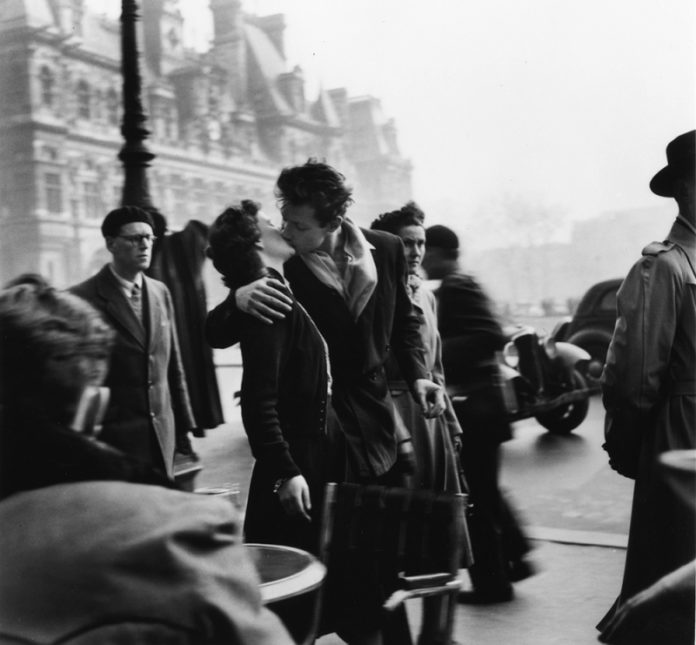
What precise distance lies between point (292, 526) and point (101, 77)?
209 inches

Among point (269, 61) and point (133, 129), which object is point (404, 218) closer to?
point (269, 61)

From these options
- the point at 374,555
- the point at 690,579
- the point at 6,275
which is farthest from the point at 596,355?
the point at 690,579

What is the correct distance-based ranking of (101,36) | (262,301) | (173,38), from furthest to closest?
(101,36)
(173,38)
(262,301)

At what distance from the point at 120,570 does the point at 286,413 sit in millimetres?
1981

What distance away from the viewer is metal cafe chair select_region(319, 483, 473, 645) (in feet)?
8.11

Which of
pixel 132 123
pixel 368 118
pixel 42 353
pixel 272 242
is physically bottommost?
pixel 42 353

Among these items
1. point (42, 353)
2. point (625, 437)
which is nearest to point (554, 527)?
point (625, 437)

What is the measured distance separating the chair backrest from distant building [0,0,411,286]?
2705 millimetres

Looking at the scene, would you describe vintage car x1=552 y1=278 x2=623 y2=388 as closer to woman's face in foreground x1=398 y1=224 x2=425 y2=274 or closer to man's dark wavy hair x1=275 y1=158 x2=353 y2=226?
woman's face in foreground x1=398 y1=224 x2=425 y2=274

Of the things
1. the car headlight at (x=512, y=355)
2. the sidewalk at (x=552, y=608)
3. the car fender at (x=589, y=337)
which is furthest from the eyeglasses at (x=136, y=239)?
the car fender at (x=589, y=337)

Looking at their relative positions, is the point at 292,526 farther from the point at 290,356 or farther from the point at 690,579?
the point at 690,579

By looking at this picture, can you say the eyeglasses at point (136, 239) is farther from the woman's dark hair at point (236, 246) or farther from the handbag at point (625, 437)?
the handbag at point (625, 437)

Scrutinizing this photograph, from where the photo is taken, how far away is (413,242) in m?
4.78

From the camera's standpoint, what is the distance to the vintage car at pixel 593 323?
483 inches
